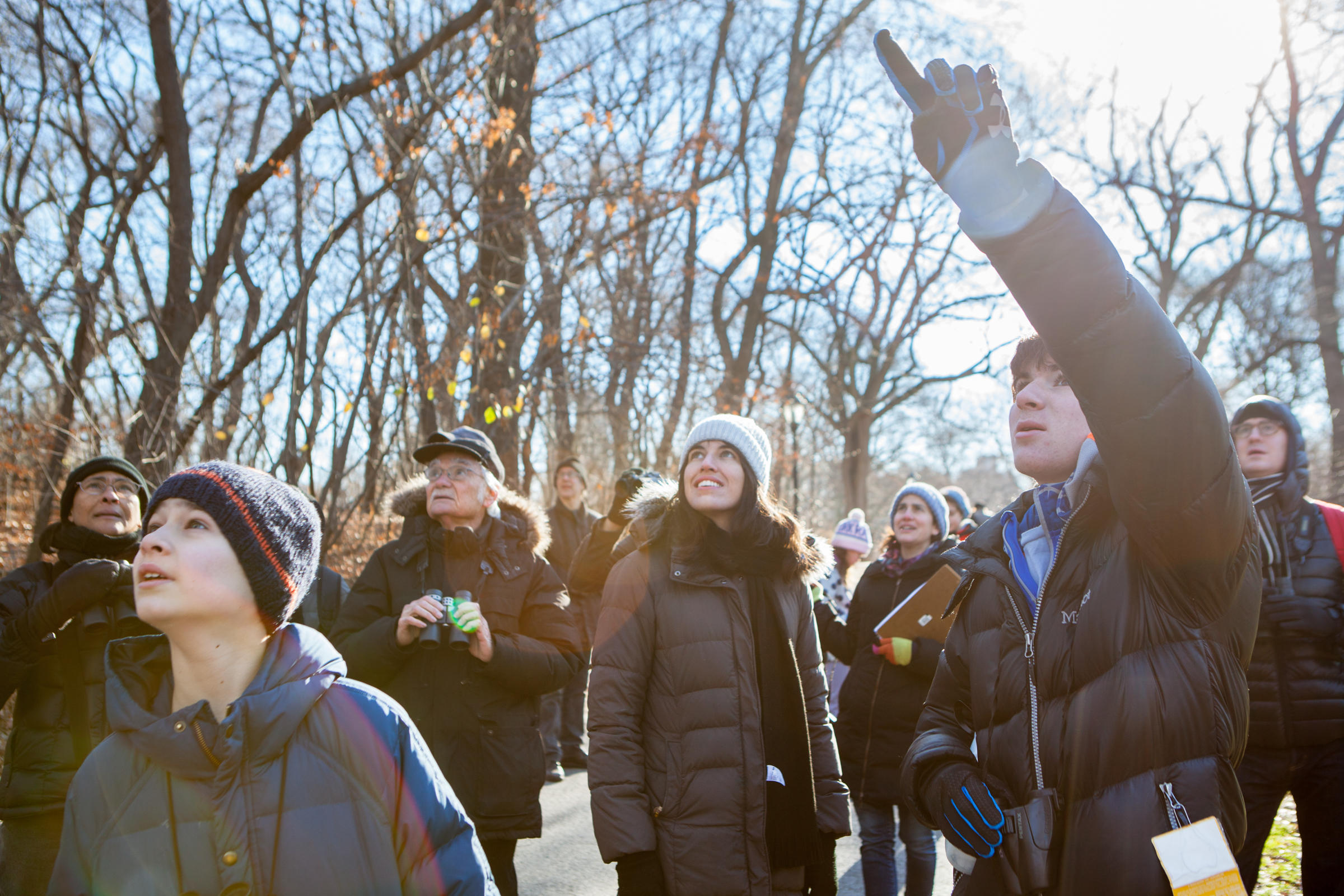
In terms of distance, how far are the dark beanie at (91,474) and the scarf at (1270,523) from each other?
14.5ft

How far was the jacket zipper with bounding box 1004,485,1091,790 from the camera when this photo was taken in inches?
69.8

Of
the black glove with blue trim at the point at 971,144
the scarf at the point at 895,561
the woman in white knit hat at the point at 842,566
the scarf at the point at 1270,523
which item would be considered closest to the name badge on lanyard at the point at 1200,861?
the black glove with blue trim at the point at 971,144

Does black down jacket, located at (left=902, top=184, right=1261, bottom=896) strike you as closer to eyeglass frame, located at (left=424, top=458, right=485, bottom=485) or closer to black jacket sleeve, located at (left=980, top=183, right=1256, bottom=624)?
black jacket sleeve, located at (left=980, top=183, right=1256, bottom=624)

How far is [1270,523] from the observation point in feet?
12.1

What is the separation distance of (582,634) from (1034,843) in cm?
486

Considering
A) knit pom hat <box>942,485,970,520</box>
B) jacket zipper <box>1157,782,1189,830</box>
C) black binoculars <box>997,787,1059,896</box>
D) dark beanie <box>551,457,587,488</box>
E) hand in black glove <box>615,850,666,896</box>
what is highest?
dark beanie <box>551,457,587,488</box>

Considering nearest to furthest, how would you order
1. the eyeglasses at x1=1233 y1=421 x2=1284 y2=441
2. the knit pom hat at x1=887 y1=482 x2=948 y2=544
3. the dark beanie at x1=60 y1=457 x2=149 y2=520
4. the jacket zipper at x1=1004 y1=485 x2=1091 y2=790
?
1. the jacket zipper at x1=1004 y1=485 x2=1091 y2=790
2. the dark beanie at x1=60 y1=457 x2=149 y2=520
3. the eyeglasses at x1=1233 y1=421 x2=1284 y2=441
4. the knit pom hat at x1=887 y1=482 x2=948 y2=544

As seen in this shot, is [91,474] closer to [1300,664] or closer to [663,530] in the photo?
[663,530]

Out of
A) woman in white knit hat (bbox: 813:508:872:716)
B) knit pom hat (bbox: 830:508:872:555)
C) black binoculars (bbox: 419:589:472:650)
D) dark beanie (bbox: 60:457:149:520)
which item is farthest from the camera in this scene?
knit pom hat (bbox: 830:508:872:555)

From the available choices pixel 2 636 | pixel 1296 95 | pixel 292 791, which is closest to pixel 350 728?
pixel 292 791

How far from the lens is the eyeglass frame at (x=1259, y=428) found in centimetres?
378

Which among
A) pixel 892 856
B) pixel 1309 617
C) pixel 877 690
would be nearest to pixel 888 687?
pixel 877 690

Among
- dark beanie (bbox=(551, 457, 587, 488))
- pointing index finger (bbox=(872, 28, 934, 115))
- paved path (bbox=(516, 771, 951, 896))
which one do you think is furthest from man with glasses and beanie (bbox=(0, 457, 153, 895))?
dark beanie (bbox=(551, 457, 587, 488))

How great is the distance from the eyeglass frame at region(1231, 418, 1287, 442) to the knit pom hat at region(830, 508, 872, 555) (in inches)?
115
